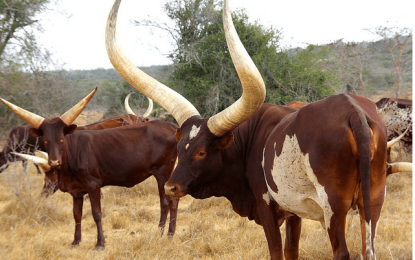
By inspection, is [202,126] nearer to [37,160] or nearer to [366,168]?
[366,168]

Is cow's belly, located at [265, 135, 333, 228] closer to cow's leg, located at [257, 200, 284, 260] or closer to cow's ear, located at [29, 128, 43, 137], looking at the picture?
cow's leg, located at [257, 200, 284, 260]

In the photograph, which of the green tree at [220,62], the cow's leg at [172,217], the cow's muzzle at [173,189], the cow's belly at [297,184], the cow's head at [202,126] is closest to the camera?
the cow's belly at [297,184]

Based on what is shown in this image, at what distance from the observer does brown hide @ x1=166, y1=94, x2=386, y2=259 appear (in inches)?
83.6

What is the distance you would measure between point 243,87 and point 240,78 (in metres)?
0.09

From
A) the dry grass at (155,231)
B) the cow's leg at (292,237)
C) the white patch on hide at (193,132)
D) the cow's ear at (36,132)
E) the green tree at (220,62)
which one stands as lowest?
the dry grass at (155,231)

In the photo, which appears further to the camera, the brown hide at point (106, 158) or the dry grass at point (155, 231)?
the brown hide at point (106, 158)

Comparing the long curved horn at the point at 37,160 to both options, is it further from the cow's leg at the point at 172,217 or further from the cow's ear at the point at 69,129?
the cow's leg at the point at 172,217

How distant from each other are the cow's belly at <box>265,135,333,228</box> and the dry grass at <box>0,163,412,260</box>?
127 cm

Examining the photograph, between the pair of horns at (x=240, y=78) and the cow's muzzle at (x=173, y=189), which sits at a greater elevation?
the pair of horns at (x=240, y=78)

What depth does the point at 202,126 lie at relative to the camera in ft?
10.4

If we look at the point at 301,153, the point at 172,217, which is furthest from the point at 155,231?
the point at 301,153

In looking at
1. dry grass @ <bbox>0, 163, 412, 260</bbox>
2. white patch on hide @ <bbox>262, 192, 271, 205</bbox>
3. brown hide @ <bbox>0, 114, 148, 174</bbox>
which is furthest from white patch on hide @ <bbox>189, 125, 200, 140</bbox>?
brown hide @ <bbox>0, 114, 148, 174</bbox>

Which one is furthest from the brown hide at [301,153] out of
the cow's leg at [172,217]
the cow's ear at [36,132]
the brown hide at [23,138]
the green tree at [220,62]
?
the green tree at [220,62]

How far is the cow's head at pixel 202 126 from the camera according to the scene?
8.96 ft
